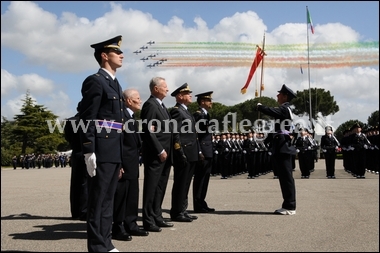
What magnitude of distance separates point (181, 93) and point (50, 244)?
10.6ft

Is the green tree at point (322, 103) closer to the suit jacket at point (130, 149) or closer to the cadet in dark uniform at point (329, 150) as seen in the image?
the cadet in dark uniform at point (329, 150)

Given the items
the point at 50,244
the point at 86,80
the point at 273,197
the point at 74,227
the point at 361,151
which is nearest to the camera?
the point at 86,80

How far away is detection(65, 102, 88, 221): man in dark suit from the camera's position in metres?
7.39

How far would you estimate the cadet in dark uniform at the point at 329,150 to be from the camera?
1730 cm

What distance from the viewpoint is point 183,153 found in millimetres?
7070

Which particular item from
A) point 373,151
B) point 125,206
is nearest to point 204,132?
point 125,206

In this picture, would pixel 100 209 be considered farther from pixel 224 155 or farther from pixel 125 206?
pixel 224 155

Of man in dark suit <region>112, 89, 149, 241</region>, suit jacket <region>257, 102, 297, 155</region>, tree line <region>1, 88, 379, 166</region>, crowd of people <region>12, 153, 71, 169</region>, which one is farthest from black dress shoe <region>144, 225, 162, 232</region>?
crowd of people <region>12, 153, 71, 169</region>

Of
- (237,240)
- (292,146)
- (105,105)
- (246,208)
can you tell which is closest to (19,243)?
(105,105)

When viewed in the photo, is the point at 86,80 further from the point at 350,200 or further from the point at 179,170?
the point at 350,200

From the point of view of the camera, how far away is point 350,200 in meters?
9.25

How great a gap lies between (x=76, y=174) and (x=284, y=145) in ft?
11.6

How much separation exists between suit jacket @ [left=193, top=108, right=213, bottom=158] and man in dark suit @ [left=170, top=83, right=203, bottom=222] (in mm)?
678

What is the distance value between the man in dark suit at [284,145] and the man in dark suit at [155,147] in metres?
1.98
